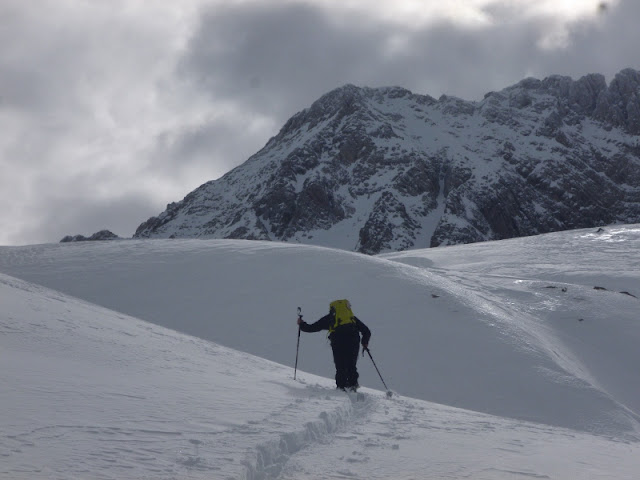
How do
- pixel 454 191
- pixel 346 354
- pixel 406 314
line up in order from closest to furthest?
pixel 346 354 < pixel 406 314 < pixel 454 191

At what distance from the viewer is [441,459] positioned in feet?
21.7

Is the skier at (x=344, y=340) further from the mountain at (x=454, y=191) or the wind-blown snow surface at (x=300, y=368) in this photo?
the mountain at (x=454, y=191)

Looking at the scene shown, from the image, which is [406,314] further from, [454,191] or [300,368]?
[454,191]

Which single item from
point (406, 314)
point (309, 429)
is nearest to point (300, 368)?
point (406, 314)

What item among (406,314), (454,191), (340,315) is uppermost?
(454,191)

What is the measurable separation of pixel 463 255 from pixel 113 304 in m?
25.9

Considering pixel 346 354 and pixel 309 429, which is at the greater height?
pixel 346 354

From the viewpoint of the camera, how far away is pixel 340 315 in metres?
12.1

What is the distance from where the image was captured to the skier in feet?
37.8

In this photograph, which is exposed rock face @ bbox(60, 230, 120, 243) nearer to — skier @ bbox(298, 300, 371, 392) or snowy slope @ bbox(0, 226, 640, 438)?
snowy slope @ bbox(0, 226, 640, 438)

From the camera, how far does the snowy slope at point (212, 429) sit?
5438 millimetres

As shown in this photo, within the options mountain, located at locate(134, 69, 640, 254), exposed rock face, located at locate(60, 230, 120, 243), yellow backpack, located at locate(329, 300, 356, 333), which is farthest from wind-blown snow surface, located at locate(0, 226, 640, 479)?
mountain, located at locate(134, 69, 640, 254)

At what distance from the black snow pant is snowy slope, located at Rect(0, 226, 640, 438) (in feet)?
15.8

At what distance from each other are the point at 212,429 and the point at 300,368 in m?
11.1
